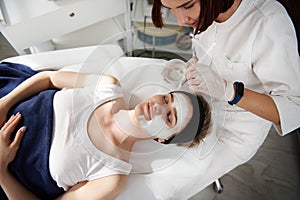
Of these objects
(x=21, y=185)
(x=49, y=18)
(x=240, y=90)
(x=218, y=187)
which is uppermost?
(x=49, y=18)

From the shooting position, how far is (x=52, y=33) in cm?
137

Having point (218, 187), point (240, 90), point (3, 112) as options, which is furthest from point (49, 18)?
point (218, 187)

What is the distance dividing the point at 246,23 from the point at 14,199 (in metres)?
0.94

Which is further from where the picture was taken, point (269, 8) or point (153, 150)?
point (153, 150)

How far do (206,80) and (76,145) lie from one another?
0.51 meters

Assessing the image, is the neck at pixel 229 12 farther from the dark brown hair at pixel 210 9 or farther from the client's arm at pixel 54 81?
the client's arm at pixel 54 81

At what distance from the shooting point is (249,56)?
Result: 0.89 meters

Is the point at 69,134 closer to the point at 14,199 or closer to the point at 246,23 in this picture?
the point at 14,199

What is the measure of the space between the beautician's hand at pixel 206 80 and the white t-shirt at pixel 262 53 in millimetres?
71

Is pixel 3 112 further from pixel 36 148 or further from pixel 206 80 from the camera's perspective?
pixel 206 80

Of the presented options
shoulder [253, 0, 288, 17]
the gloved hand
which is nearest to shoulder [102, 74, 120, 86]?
the gloved hand

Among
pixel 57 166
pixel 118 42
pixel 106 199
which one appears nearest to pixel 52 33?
pixel 118 42

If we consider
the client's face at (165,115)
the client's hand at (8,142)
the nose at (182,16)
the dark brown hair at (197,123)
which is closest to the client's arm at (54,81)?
the client's hand at (8,142)

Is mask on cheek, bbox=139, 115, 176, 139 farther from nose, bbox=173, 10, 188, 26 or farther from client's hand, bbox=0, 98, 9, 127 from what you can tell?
client's hand, bbox=0, 98, 9, 127
